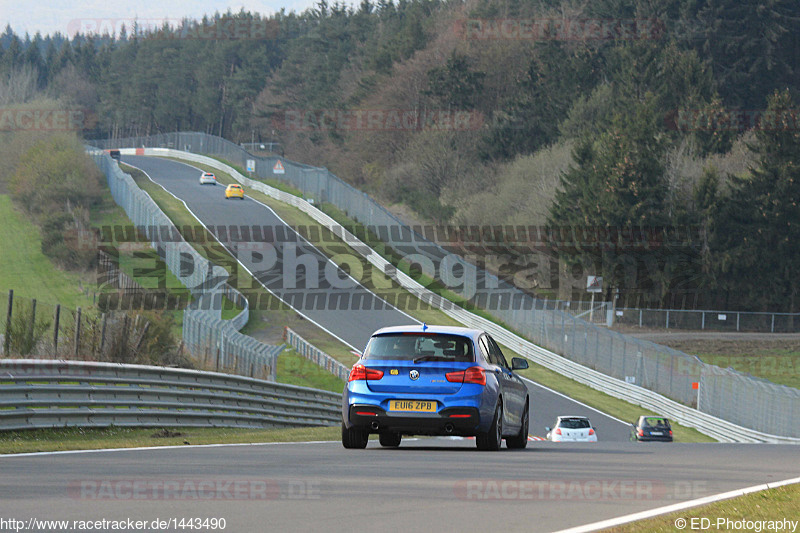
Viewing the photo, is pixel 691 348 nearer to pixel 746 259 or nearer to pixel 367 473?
pixel 746 259

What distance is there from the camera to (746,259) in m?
66.7

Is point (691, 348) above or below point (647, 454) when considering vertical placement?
below

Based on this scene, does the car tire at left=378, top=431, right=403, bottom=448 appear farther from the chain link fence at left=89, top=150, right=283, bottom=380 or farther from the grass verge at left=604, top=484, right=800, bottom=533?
the chain link fence at left=89, top=150, right=283, bottom=380

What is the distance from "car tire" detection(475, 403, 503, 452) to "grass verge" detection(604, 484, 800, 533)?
4.45m

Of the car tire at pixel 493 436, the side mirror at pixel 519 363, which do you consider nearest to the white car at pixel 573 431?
Result: the side mirror at pixel 519 363

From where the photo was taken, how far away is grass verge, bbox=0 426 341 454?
45.3 ft

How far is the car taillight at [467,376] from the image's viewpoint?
13.3m

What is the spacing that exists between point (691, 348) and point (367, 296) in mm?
16569

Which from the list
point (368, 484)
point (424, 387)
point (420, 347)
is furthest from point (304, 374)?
point (368, 484)

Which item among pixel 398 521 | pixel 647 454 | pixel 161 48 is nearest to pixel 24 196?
pixel 647 454

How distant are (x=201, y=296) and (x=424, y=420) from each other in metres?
29.0

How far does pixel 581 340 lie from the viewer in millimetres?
45438

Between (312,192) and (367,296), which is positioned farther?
(312,192)

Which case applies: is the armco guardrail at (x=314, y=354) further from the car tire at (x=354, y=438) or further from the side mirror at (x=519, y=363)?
the car tire at (x=354, y=438)
